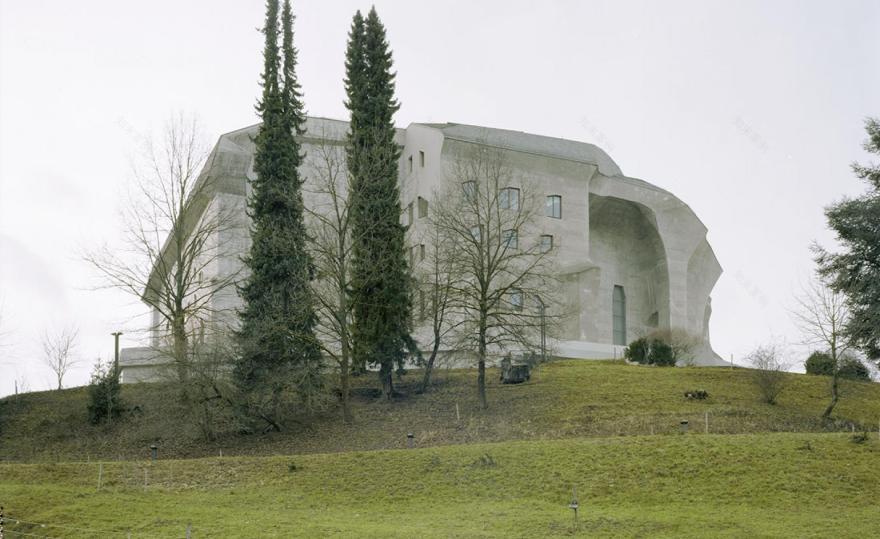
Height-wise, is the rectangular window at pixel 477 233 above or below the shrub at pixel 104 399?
above

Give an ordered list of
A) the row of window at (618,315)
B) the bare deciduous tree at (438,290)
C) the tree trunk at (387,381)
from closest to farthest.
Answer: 1. the bare deciduous tree at (438,290)
2. the tree trunk at (387,381)
3. the row of window at (618,315)

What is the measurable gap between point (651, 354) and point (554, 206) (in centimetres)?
1010

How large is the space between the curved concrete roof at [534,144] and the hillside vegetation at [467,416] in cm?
1450

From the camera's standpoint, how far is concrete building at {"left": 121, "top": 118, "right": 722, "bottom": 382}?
48250 mm

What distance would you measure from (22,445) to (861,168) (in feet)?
98.5

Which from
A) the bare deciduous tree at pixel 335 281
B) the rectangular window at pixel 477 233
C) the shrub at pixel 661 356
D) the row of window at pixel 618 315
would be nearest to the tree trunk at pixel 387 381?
the bare deciduous tree at pixel 335 281

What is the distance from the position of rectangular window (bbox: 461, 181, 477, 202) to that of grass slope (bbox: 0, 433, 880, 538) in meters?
11.5

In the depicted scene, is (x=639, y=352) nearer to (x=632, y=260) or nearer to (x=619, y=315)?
(x=619, y=315)

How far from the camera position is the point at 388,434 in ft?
107

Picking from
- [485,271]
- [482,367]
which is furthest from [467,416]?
[485,271]

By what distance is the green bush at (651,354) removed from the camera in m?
45.3

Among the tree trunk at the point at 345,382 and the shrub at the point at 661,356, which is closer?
the tree trunk at the point at 345,382

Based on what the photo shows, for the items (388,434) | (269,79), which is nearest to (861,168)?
(388,434)

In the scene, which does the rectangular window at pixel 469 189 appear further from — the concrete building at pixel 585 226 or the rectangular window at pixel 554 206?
the rectangular window at pixel 554 206
